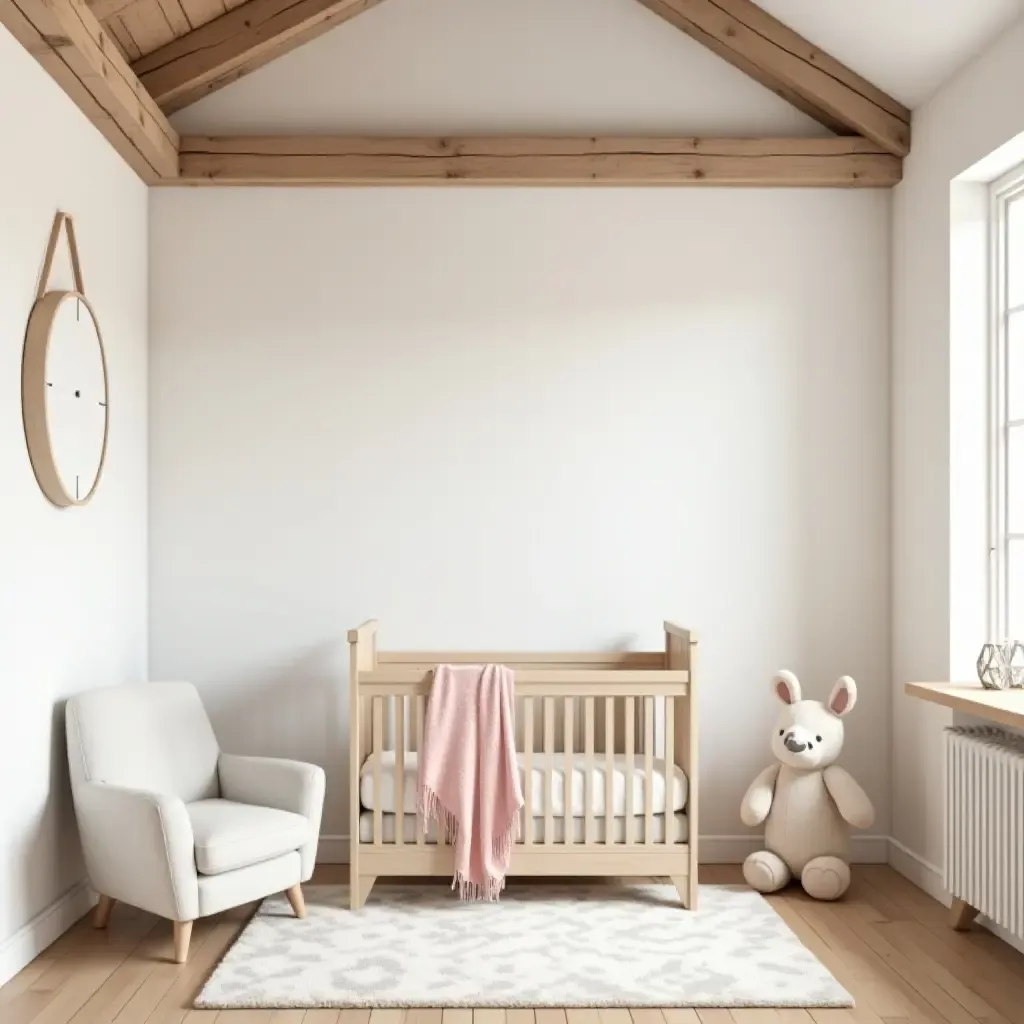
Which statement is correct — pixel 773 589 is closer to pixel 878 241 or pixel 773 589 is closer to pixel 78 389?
pixel 878 241

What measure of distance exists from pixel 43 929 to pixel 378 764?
0.99 metres

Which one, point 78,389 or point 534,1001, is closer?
point 534,1001

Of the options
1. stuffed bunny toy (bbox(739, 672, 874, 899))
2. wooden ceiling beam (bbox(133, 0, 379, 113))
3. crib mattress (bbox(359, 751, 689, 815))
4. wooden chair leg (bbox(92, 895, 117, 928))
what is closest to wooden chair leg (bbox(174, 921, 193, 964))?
wooden chair leg (bbox(92, 895, 117, 928))

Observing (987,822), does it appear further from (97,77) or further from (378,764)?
(97,77)

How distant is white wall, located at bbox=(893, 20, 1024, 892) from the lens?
363cm

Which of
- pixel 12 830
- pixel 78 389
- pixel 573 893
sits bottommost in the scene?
pixel 573 893

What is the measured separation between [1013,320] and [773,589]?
1.20 metres

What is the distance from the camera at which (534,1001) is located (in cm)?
275

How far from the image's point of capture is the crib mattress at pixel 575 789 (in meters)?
3.50

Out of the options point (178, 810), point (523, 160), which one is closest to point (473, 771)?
point (178, 810)

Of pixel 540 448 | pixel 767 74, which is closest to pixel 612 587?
pixel 540 448

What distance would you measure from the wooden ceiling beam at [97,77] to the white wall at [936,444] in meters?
2.48

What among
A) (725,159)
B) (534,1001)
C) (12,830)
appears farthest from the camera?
(725,159)

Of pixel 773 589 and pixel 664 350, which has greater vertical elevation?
pixel 664 350
